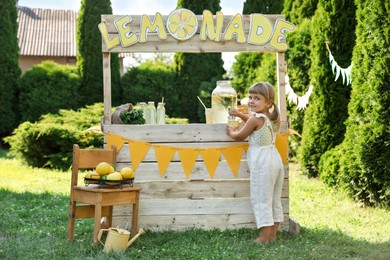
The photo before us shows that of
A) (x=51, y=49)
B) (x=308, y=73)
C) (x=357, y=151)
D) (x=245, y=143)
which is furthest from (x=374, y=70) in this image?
(x=51, y=49)

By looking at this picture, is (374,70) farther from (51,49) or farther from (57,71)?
(51,49)

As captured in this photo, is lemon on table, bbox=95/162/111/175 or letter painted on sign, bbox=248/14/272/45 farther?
letter painted on sign, bbox=248/14/272/45

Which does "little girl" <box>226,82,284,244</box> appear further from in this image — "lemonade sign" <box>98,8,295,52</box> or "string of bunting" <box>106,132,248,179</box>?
"lemonade sign" <box>98,8,295,52</box>

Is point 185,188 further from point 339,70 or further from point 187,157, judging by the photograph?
point 339,70

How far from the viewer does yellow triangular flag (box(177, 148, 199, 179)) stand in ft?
18.2

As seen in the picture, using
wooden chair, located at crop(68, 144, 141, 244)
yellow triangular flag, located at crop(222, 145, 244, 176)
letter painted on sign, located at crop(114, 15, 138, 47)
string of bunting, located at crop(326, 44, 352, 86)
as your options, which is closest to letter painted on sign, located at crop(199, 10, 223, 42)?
letter painted on sign, located at crop(114, 15, 138, 47)

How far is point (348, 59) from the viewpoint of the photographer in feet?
30.2

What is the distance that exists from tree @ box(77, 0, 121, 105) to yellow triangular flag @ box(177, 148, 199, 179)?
10.7m

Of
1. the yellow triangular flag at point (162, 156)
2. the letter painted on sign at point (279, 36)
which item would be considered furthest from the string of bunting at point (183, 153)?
the letter painted on sign at point (279, 36)

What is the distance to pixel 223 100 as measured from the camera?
5691mm

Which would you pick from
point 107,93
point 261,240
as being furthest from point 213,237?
point 107,93

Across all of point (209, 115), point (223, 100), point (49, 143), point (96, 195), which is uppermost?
point (223, 100)

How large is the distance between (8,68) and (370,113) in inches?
451

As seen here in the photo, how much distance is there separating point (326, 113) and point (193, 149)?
14.4ft
